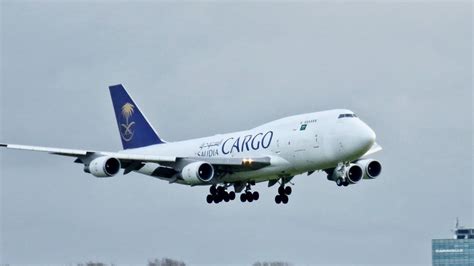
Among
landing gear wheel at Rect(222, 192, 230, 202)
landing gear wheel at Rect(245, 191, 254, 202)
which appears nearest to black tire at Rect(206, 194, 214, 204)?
landing gear wheel at Rect(222, 192, 230, 202)

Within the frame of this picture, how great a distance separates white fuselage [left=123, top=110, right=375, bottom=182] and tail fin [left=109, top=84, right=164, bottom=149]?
386 inches

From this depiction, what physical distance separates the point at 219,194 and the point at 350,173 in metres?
9.79

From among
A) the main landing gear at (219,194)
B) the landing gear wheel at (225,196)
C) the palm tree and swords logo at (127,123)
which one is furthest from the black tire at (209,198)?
the palm tree and swords logo at (127,123)

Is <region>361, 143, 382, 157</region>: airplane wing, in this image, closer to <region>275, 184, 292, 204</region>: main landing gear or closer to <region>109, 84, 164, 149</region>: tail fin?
<region>275, 184, 292, 204</region>: main landing gear

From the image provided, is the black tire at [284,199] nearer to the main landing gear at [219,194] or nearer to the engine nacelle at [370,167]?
the main landing gear at [219,194]

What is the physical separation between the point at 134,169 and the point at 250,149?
802 cm

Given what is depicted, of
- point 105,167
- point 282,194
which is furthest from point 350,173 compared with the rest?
point 105,167

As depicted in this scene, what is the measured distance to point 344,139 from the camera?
91.1 m

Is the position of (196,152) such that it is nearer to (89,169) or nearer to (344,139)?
(89,169)

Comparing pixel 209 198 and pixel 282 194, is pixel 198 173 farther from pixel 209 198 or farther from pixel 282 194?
pixel 282 194

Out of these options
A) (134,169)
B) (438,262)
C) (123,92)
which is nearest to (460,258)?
(438,262)

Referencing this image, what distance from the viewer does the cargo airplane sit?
301 feet

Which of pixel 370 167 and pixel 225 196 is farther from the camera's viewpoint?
pixel 225 196

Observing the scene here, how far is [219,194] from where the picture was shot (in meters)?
101
